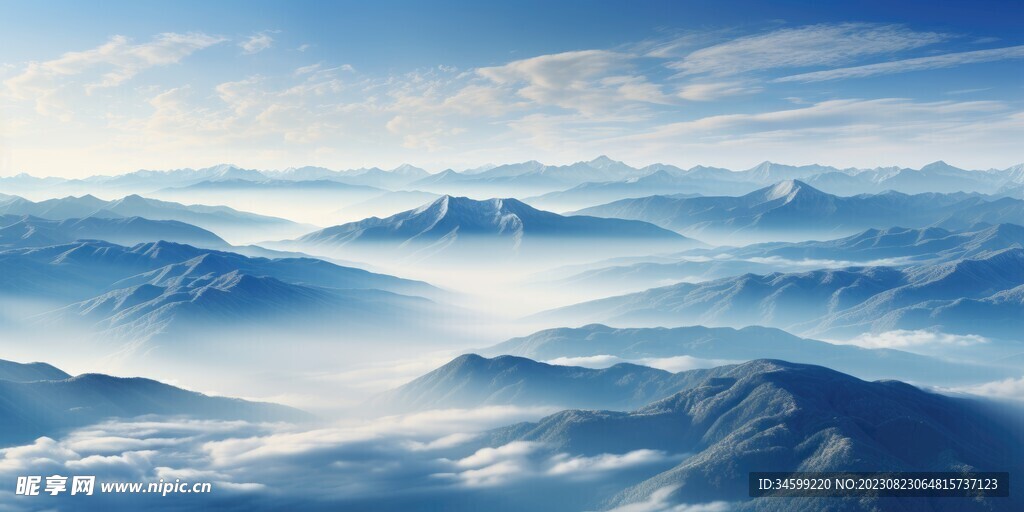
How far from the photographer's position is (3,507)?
198m

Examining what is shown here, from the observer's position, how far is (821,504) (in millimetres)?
199625

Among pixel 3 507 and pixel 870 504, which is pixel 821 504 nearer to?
pixel 870 504

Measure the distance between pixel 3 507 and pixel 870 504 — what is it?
699 feet

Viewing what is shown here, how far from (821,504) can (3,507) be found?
201 m

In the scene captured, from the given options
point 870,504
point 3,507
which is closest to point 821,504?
point 870,504

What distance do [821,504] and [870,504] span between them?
1166cm

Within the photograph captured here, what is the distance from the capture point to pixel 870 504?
19850 cm
